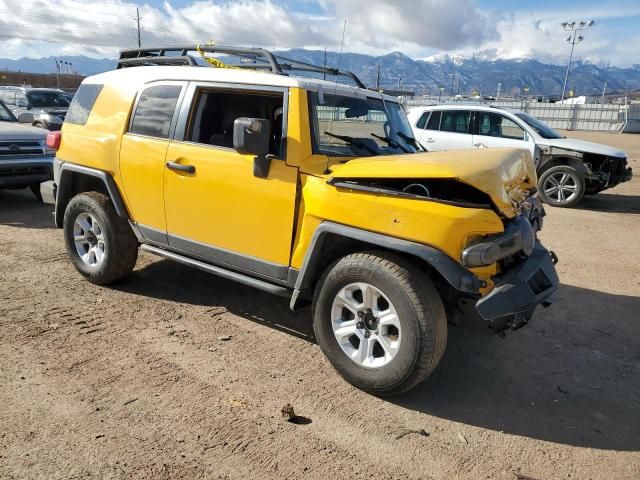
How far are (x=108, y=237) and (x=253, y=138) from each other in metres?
2.00

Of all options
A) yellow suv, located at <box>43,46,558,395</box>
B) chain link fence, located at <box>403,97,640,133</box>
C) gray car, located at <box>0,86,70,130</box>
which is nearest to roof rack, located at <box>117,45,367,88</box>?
yellow suv, located at <box>43,46,558,395</box>

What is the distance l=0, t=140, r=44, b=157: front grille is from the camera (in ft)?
24.4

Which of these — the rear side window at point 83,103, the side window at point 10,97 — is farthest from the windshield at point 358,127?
the side window at point 10,97

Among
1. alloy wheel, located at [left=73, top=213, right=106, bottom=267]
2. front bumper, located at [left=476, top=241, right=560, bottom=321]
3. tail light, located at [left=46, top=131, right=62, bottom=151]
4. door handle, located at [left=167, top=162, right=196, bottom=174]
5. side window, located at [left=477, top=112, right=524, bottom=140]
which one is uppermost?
side window, located at [left=477, top=112, right=524, bottom=140]

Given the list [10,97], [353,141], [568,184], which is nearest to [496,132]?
[568,184]

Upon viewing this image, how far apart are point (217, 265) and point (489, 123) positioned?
25.3 feet

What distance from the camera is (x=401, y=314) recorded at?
2.92m

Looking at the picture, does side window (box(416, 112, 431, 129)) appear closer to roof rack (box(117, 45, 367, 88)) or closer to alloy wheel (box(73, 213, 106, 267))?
roof rack (box(117, 45, 367, 88))

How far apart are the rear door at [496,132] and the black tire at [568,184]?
767 mm

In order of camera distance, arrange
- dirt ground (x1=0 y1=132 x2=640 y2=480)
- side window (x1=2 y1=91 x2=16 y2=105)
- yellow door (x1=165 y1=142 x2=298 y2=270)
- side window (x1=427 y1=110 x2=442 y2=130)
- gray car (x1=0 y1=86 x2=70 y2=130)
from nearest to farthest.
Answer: dirt ground (x1=0 y1=132 x2=640 y2=480)
yellow door (x1=165 y1=142 x2=298 y2=270)
side window (x1=427 y1=110 x2=442 y2=130)
gray car (x1=0 y1=86 x2=70 y2=130)
side window (x1=2 y1=91 x2=16 y2=105)

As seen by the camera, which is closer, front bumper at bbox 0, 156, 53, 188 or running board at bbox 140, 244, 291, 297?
running board at bbox 140, 244, 291, 297

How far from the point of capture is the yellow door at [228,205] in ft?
11.3

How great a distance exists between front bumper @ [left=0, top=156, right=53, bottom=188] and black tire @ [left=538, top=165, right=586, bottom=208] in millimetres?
8864

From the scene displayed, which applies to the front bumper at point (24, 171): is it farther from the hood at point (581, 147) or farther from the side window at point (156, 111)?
the hood at point (581, 147)
